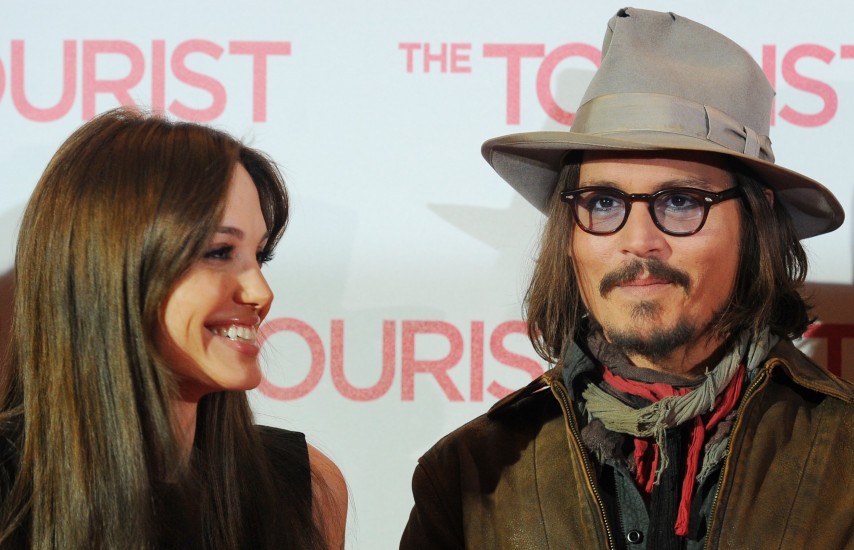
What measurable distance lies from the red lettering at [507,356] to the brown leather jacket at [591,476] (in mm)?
386

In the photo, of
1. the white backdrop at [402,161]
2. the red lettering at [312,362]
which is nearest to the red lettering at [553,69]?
the white backdrop at [402,161]

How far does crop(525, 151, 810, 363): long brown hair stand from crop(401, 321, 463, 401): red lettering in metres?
0.29

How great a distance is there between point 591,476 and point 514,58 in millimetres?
1094

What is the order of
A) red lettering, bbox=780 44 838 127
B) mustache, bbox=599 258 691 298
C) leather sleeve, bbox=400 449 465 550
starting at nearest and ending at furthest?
mustache, bbox=599 258 691 298 < leather sleeve, bbox=400 449 465 550 < red lettering, bbox=780 44 838 127

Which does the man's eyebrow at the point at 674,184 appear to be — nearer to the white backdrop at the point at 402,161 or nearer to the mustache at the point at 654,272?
the mustache at the point at 654,272

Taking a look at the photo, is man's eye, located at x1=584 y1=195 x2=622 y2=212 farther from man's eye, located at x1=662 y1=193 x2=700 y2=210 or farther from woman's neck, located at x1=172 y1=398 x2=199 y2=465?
woman's neck, located at x1=172 y1=398 x2=199 y2=465

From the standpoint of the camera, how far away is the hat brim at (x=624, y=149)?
205 cm

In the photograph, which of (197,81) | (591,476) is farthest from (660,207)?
(197,81)

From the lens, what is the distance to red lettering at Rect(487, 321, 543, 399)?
2.63m

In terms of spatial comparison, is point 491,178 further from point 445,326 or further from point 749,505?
point 749,505

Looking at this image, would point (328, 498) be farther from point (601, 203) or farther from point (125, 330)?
point (601, 203)

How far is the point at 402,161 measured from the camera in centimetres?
265

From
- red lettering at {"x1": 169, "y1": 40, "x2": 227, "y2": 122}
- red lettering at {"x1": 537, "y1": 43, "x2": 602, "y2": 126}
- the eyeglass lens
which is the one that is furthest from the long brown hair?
red lettering at {"x1": 169, "y1": 40, "x2": 227, "y2": 122}

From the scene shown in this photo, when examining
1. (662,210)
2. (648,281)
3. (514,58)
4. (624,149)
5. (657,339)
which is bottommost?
(657,339)
